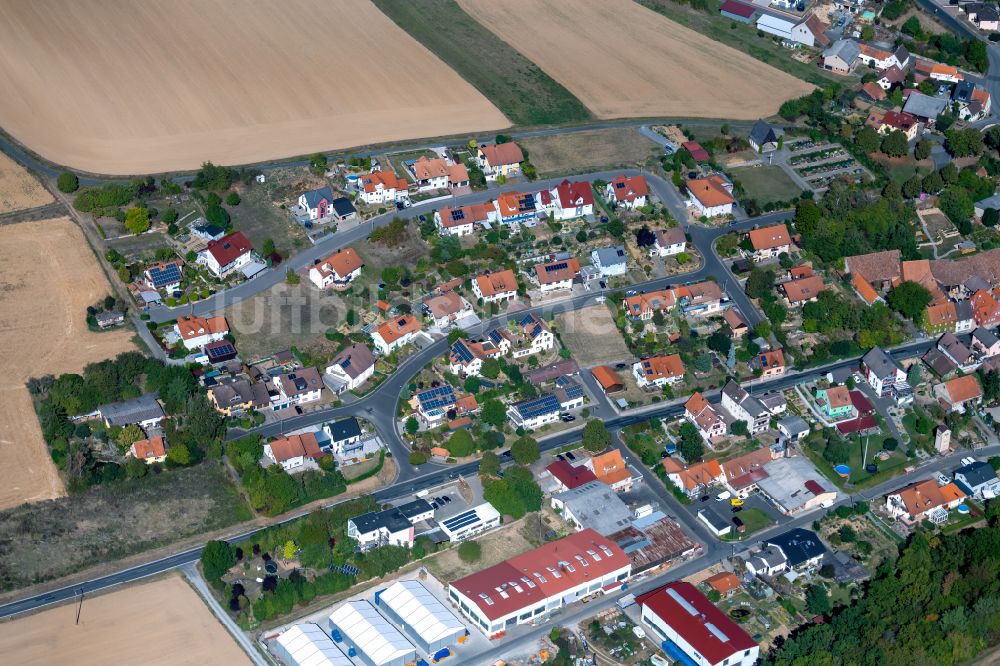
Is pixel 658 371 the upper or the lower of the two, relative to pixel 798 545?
upper

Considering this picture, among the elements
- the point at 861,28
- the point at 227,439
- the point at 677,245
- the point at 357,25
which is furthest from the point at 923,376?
the point at 357,25

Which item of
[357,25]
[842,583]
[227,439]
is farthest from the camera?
[357,25]

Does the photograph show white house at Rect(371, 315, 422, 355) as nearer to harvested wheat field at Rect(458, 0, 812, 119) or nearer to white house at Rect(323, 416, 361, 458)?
white house at Rect(323, 416, 361, 458)

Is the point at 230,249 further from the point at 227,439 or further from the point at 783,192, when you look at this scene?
the point at 783,192

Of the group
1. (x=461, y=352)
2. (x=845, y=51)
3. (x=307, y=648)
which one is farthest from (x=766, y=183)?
(x=307, y=648)

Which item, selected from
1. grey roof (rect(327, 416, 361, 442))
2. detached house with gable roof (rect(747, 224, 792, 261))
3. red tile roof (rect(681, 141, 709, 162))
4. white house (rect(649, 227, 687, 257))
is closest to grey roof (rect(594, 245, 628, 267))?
white house (rect(649, 227, 687, 257))

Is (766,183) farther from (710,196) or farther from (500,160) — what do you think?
(500,160)
